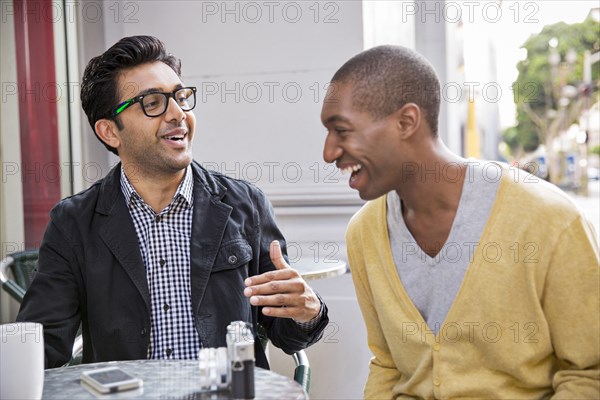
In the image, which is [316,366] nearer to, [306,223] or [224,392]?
[306,223]

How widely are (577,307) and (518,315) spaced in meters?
0.12

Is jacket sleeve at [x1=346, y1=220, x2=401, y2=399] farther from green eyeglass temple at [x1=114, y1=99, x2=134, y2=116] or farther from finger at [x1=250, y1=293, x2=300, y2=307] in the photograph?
green eyeglass temple at [x1=114, y1=99, x2=134, y2=116]

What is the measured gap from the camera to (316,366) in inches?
128

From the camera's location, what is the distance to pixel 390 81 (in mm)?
1373

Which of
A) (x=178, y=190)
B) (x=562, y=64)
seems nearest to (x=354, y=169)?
(x=178, y=190)

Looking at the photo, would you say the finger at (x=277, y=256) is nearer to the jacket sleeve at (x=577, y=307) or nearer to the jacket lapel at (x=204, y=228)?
the jacket lapel at (x=204, y=228)

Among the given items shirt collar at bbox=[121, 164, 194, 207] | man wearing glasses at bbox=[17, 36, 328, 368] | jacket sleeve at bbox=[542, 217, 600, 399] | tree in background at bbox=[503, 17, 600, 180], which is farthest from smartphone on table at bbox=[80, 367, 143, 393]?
tree in background at bbox=[503, 17, 600, 180]

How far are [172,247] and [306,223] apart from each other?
148cm

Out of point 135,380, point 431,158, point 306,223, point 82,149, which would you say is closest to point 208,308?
point 135,380

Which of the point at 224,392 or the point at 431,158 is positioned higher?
the point at 431,158

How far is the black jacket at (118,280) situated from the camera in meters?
1.68

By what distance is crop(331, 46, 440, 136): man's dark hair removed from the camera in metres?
1.37

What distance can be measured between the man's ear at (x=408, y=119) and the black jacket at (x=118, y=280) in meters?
0.57

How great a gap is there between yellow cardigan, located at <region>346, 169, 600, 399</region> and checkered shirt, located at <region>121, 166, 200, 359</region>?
557 millimetres
